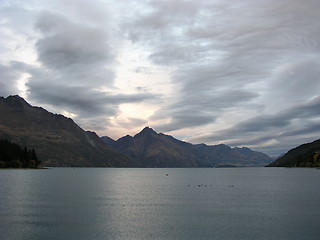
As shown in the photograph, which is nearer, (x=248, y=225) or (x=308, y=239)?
(x=308, y=239)

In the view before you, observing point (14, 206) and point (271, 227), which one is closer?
point (271, 227)

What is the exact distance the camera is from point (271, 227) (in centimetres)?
6412

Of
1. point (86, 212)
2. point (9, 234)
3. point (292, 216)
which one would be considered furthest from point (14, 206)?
point (292, 216)

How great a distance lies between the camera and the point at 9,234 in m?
55.6

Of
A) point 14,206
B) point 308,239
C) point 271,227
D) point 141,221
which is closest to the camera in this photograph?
point 308,239

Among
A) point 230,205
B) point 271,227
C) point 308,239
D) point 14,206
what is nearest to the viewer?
point 308,239

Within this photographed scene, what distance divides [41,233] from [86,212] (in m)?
23.0

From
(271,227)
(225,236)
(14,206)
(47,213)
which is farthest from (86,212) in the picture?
(271,227)

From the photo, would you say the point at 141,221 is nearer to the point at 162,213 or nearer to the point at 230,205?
the point at 162,213

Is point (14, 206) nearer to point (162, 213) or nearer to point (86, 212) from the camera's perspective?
point (86, 212)

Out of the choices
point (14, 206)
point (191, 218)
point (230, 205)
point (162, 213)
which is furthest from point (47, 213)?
point (230, 205)

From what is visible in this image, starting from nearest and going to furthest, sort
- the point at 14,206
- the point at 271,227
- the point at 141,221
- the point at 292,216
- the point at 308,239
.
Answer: the point at 308,239, the point at 271,227, the point at 141,221, the point at 292,216, the point at 14,206

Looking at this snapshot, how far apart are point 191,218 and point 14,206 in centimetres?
4810

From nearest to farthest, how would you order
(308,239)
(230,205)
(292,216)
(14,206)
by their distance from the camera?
(308,239), (292,216), (14,206), (230,205)
